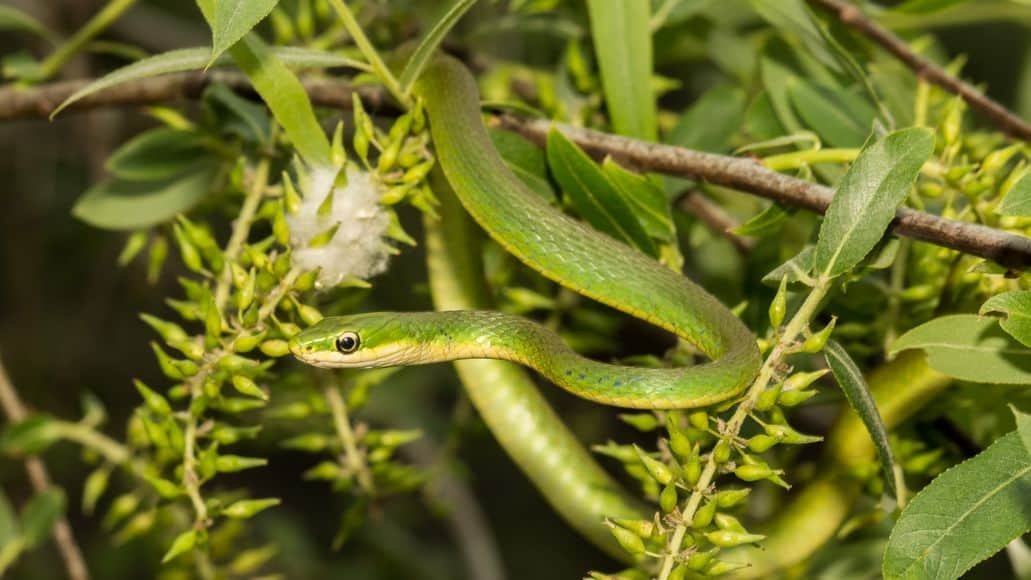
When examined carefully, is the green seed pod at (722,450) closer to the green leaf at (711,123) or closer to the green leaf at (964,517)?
the green leaf at (964,517)

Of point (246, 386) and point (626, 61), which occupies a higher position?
point (626, 61)

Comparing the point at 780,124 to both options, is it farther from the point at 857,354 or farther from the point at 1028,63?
the point at 1028,63

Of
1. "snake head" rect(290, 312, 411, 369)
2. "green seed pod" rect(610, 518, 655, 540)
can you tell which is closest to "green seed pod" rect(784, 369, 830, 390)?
"green seed pod" rect(610, 518, 655, 540)

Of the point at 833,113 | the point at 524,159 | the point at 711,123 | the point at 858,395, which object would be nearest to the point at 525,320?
the point at 524,159

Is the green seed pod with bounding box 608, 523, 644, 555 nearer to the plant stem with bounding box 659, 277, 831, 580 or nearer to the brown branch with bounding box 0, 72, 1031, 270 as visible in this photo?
the plant stem with bounding box 659, 277, 831, 580

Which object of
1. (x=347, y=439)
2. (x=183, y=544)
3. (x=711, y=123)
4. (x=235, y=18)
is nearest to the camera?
(x=235, y=18)

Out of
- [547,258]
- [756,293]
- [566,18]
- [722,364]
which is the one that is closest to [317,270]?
[547,258]

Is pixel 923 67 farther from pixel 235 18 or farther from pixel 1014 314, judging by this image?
pixel 235 18

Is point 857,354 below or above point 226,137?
below
